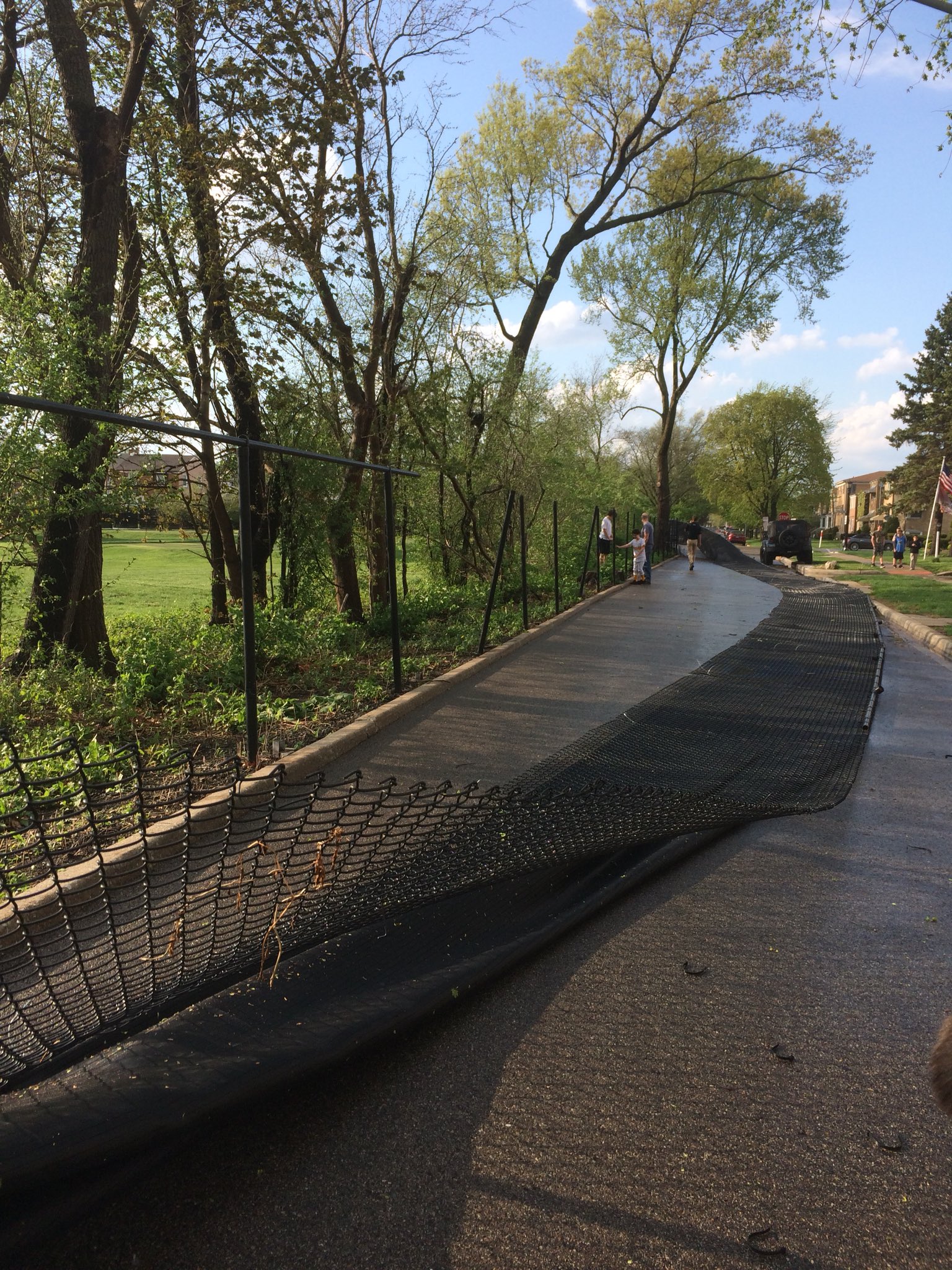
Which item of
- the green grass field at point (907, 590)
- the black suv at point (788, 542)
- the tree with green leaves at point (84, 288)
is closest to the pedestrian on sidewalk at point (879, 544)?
the black suv at point (788, 542)

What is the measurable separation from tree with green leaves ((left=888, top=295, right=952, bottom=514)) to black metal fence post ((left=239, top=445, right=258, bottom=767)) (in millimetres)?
45508

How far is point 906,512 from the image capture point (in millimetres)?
52250

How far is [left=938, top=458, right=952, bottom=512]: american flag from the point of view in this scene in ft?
96.7

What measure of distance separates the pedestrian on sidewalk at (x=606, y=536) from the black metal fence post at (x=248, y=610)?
14757 millimetres

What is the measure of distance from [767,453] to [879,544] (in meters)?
16.0

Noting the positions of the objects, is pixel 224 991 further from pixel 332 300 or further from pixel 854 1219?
pixel 332 300

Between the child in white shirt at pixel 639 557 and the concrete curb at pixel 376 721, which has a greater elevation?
the child in white shirt at pixel 639 557

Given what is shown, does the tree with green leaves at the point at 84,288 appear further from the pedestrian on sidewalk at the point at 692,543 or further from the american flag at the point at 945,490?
the american flag at the point at 945,490

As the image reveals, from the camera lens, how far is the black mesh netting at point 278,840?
2693 mm

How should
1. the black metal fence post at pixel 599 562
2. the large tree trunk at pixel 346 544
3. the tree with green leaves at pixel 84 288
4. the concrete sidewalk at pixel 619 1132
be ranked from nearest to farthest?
the concrete sidewalk at pixel 619 1132 → the tree with green leaves at pixel 84 288 → the large tree trunk at pixel 346 544 → the black metal fence post at pixel 599 562

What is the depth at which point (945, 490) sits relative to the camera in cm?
3000

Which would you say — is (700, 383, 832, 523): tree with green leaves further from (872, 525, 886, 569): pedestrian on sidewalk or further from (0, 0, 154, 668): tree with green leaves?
(0, 0, 154, 668): tree with green leaves

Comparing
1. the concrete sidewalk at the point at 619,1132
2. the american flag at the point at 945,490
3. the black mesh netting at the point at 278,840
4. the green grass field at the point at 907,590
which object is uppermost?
the american flag at the point at 945,490

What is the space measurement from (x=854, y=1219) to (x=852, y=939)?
1535mm
